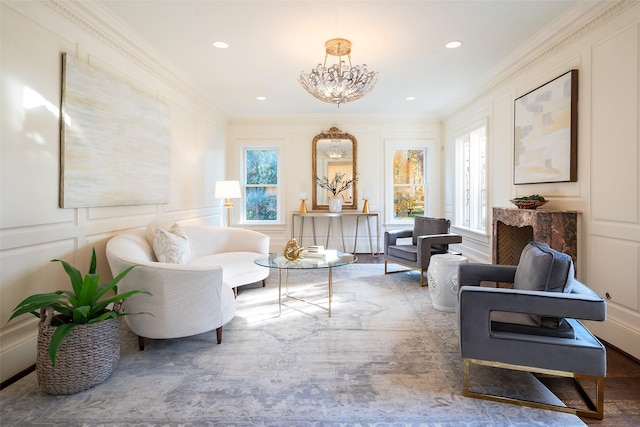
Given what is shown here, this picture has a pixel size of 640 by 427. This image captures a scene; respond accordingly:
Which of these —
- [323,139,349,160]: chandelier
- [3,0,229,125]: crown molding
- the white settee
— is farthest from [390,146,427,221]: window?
the white settee

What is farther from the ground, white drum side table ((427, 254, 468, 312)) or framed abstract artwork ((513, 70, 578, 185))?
framed abstract artwork ((513, 70, 578, 185))

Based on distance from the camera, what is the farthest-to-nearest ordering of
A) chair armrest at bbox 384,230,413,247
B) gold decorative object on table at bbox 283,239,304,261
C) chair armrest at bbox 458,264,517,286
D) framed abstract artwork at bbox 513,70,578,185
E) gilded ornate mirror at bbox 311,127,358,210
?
gilded ornate mirror at bbox 311,127,358,210, chair armrest at bbox 384,230,413,247, gold decorative object on table at bbox 283,239,304,261, framed abstract artwork at bbox 513,70,578,185, chair armrest at bbox 458,264,517,286

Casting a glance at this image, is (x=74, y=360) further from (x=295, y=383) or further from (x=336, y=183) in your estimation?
(x=336, y=183)

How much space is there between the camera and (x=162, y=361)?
2322 mm

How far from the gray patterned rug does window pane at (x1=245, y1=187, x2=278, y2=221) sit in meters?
3.61

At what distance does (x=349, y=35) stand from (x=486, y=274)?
96.9 inches

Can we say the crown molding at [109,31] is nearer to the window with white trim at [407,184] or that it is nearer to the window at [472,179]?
the window with white trim at [407,184]

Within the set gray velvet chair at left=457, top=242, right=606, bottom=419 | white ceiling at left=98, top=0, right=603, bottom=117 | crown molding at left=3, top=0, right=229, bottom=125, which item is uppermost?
white ceiling at left=98, top=0, right=603, bottom=117

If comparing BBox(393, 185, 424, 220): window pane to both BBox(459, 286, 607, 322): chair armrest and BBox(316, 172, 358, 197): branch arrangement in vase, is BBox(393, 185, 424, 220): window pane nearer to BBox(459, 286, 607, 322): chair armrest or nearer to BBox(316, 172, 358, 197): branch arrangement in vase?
BBox(316, 172, 358, 197): branch arrangement in vase

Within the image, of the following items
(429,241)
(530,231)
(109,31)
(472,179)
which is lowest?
(429,241)

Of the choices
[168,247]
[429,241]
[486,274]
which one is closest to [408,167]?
[429,241]

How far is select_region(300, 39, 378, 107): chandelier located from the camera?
319 centimetres

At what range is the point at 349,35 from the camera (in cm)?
321

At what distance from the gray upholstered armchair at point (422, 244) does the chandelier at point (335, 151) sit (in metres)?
2.22
